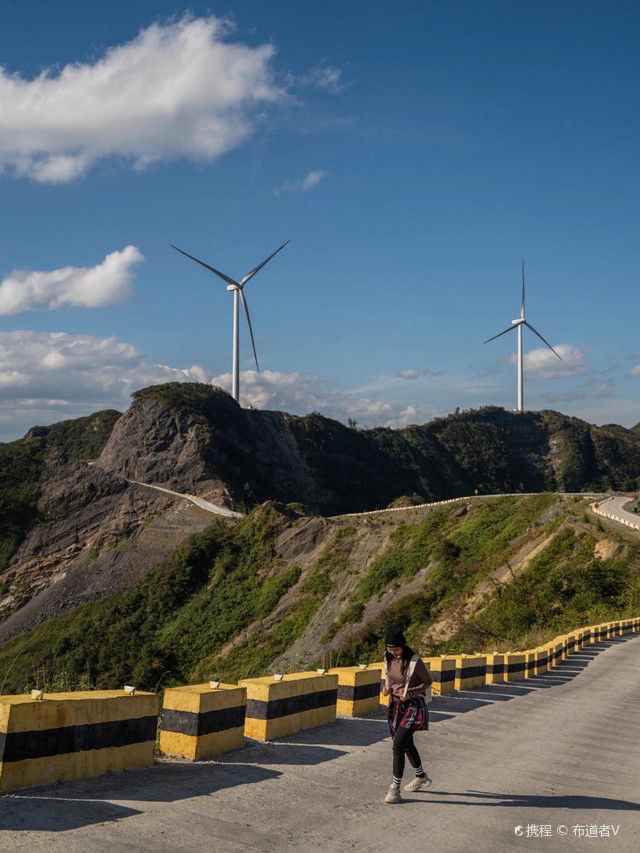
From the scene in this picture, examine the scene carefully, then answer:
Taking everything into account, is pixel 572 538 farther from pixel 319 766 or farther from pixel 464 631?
pixel 319 766

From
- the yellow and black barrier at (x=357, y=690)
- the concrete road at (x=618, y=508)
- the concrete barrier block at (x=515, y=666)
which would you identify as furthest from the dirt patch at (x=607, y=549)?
the yellow and black barrier at (x=357, y=690)

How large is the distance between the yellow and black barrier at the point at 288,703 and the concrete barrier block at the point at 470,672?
6987mm

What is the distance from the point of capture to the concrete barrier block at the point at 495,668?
74.0 feet

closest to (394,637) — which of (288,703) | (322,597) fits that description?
(288,703)

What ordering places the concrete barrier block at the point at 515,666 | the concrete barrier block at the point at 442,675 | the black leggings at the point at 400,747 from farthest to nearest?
the concrete barrier block at the point at 515,666, the concrete barrier block at the point at 442,675, the black leggings at the point at 400,747

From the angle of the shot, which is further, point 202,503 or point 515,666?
point 202,503

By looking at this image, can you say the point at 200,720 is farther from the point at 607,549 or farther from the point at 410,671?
the point at 607,549

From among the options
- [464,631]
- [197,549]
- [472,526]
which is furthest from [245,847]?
[197,549]

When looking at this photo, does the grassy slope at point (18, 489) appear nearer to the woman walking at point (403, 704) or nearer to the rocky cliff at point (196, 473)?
the rocky cliff at point (196, 473)

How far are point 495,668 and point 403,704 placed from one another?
44.7 feet

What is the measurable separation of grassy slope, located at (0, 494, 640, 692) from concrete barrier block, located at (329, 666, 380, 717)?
20475 mm

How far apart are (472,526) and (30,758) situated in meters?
56.7

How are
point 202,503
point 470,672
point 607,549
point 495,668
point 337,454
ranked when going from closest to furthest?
1. point 470,672
2. point 495,668
3. point 607,549
4. point 202,503
5. point 337,454

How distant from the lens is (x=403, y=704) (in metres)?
10.0
